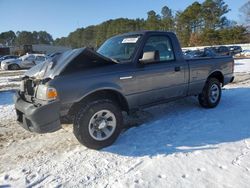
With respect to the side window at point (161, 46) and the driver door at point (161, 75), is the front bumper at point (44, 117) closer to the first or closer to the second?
the driver door at point (161, 75)

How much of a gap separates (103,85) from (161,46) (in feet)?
5.83

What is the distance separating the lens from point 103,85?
15.4 feet

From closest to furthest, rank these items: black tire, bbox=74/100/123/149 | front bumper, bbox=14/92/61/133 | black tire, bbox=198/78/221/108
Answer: front bumper, bbox=14/92/61/133 → black tire, bbox=74/100/123/149 → black tire, bbox=198/78/221/108

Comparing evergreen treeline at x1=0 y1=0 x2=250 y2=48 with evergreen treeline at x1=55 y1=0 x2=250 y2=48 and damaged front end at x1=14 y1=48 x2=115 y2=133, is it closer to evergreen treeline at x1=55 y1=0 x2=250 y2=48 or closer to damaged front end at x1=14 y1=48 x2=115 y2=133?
evergreen treeline at x1=55 y1=0 x2=250 y2=48

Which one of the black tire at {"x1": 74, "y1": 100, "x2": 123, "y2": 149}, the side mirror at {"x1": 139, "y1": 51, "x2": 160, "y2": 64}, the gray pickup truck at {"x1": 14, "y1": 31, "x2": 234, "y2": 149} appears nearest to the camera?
the gray pickup truck at {"x1": 14, "y1": 31, "x2": 234, "y2": 149}

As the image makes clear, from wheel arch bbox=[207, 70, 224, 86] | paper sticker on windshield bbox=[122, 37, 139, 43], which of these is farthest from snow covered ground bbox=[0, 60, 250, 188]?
paper sticker on windshield bbox=[122, 37, 139, 43]

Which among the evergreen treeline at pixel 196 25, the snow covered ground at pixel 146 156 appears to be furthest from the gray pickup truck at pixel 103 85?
the evergreen treeline at pixel 196 25

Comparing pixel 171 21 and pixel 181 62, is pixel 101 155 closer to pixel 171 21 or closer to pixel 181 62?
pixel 181 62

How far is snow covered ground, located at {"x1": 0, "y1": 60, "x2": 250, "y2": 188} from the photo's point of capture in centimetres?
369

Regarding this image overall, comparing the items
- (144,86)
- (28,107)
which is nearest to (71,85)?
(28,107)

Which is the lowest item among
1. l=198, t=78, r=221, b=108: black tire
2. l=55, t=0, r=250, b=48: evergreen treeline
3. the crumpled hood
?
A: l=198, t=78, r=221, b=108: black tire

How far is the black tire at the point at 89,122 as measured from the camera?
4461 millimetres

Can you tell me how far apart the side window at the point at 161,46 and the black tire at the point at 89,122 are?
1.43 metres

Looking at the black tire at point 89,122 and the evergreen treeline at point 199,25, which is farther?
the evergreen treeline at point 199,25
